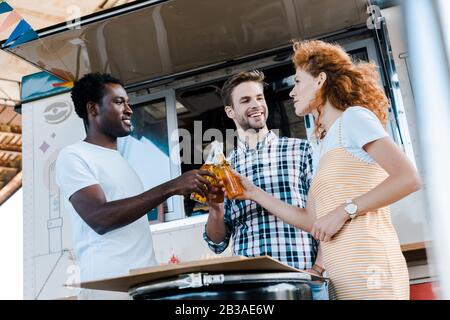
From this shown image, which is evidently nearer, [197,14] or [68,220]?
[68,220]

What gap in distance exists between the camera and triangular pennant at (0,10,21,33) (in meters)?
1.32

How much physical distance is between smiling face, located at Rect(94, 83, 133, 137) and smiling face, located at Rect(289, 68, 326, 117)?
1.58ft

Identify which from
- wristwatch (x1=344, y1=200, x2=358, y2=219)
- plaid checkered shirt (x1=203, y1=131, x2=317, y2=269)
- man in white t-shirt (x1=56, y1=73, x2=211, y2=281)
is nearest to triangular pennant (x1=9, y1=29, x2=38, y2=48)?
man in white t-shirt (x1=56, y1=73, x2=211, y2=281)

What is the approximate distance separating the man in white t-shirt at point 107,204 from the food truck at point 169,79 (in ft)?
0.29

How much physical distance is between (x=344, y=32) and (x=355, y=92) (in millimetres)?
440

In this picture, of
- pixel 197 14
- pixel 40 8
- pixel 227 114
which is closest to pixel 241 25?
pixel 197 14

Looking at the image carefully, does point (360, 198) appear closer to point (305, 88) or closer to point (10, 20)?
point (305, 88)

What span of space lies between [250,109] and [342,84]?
0.39 meters

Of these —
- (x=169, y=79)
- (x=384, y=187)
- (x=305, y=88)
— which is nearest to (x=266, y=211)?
(x=305, y=88)

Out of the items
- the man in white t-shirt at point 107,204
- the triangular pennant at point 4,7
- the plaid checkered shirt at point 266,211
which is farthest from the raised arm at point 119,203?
the triangular pennant at point 4,7

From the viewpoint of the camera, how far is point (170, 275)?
0.63 metres

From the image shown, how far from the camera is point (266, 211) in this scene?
1.05m

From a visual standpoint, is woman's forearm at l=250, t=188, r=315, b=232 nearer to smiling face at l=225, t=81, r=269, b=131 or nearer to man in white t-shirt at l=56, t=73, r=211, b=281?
man in white t-shirt at l=56, t=73, r=211, b=281
